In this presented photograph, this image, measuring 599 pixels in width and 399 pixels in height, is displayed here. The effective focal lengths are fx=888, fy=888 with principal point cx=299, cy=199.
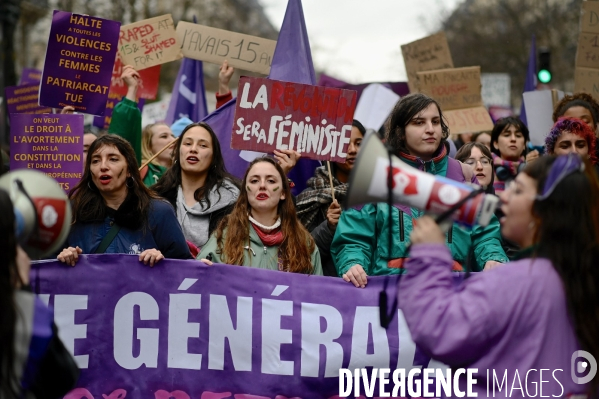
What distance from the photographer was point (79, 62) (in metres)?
6.58

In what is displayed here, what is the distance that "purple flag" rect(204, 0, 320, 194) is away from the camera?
6.55 meters

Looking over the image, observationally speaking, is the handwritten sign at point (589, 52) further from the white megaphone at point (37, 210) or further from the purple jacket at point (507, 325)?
the white megaphone at point (37, 210)

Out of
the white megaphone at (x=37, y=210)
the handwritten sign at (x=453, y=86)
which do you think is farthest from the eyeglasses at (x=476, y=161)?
the white megaphone at (x=37, y=210)

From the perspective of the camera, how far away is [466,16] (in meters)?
38.6

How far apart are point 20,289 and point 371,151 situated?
118 centimetres

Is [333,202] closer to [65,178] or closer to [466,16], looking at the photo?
[65,178]

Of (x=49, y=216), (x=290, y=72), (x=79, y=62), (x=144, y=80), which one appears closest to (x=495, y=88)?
(x=144, y=80)

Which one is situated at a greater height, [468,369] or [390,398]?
[468,369]

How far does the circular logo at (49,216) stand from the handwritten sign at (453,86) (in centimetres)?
605

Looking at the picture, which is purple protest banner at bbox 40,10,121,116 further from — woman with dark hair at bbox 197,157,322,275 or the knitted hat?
woman with dark hair at bbox 197,157,322,275

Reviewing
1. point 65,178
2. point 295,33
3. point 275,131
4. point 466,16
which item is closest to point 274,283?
point 275,131

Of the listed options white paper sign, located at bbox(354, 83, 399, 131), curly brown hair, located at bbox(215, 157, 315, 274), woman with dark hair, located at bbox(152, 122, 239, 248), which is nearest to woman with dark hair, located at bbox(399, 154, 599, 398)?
curly brown hair, located at bbox(215, 157, 315, 274)

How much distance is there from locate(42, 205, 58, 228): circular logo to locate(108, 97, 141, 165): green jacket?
357cm

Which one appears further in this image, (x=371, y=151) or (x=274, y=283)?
(x=274, y=283)
